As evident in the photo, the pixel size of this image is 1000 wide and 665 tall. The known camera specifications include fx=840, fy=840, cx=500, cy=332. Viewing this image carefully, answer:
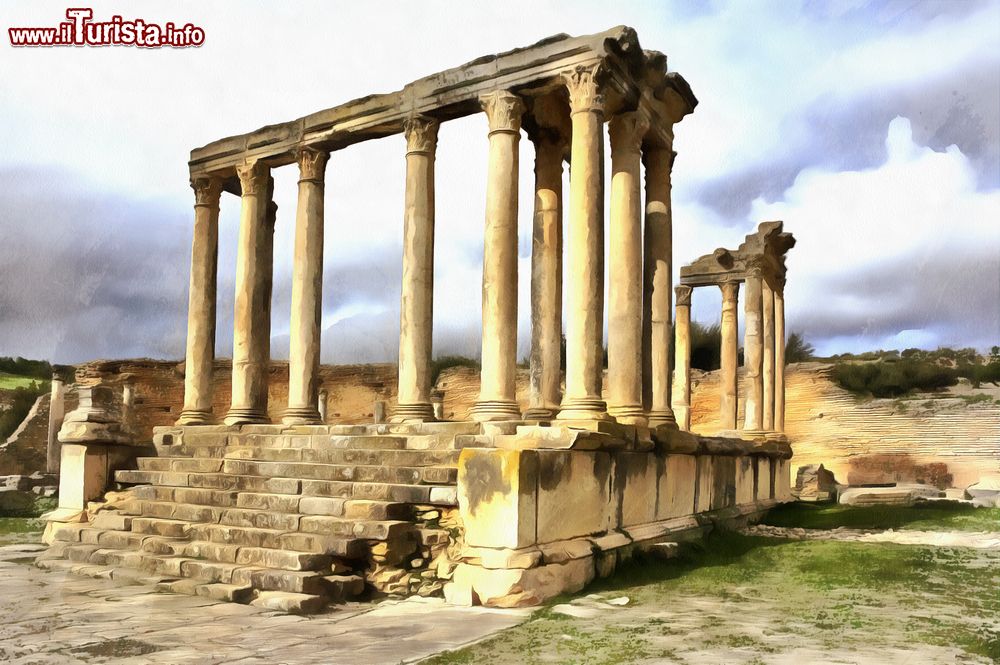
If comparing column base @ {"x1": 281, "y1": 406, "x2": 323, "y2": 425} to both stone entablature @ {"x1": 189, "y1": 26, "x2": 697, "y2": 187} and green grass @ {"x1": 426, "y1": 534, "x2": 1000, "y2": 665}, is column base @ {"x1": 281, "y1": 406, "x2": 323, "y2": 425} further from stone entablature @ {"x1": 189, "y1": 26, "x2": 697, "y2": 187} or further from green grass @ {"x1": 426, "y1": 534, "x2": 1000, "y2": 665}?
green grass @ {"x1": 426, "y1": 534, "x2": 1000, "y2": 665}

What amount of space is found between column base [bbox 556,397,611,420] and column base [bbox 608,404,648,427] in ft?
2.18

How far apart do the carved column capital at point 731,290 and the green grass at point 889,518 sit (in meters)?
6.71

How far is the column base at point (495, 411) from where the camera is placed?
10773mm

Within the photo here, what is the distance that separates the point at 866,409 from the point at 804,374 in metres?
2.91

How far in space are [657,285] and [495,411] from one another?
374cm

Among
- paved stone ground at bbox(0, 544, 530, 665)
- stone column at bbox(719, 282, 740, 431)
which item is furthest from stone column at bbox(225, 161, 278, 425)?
stone column at bbox(719, 282, 740, 431)

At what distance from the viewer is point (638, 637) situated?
20.7 ft

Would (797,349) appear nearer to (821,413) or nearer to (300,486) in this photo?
(821,413)

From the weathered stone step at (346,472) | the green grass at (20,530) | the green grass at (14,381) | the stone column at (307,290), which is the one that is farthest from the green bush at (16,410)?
the weathered stone step at (346,472)

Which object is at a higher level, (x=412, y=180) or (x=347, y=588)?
(x=412, y=180)

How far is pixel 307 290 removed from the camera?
1398 cm

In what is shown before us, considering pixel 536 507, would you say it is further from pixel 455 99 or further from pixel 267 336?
pixel 267 336

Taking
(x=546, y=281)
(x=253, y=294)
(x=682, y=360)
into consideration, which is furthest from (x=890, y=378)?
(x=253, y=294)

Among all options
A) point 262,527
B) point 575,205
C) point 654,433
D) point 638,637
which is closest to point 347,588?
point 262,527
